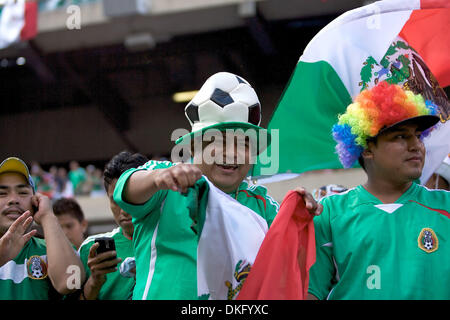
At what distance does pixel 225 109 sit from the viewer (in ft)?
7.78

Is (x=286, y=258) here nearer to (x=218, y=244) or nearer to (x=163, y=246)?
(x=218, y=244)

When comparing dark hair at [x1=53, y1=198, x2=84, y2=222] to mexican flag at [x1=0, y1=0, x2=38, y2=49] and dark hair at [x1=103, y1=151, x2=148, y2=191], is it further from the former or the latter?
mexican flag at [x1=0, y1=0, x2=38, y2=49]

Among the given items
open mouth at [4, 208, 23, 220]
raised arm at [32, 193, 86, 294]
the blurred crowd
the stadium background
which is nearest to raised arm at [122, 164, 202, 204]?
raised arm at [32, 193, 86, 294]

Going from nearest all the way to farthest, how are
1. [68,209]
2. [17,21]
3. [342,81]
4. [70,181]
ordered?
[342,81] → [68,209] → [17,21] → [70,181]

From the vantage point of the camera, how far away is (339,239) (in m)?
2.38

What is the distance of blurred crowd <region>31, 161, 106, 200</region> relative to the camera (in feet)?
41.7

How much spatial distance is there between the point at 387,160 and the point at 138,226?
1.05 m

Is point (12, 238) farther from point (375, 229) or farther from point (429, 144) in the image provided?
point (429, 144)

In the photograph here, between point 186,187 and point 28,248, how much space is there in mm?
1442

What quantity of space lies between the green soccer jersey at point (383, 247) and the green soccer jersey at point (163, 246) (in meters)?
0.55

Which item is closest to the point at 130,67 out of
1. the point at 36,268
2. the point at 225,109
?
the point at 36,268
